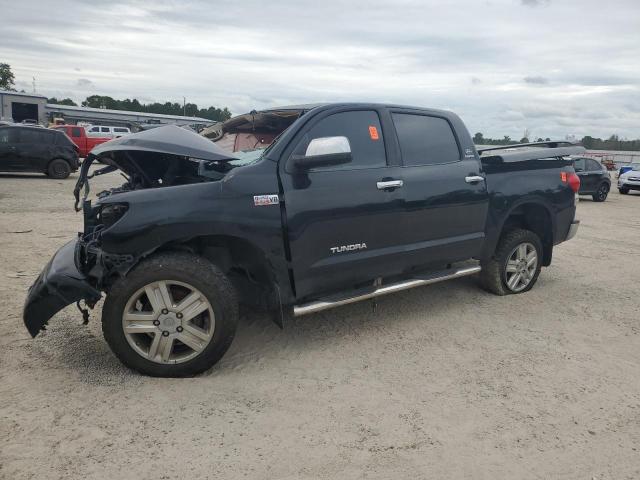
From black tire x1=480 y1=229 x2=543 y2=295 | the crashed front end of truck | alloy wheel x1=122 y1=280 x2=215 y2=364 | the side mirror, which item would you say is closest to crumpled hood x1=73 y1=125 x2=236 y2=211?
the crashed front end of truck

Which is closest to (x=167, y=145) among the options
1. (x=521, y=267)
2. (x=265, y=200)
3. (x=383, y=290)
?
(x=265, y=200)

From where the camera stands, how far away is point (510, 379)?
11.6 ft

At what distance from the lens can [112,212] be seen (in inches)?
130

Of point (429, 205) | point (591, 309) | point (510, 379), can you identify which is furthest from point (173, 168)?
point (591, 309)

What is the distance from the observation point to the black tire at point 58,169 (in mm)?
15930

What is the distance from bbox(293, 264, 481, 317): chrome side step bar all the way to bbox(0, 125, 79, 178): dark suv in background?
14990 mm

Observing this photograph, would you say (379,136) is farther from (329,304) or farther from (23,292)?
(23,292)

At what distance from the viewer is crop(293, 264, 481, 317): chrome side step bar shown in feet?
12.0

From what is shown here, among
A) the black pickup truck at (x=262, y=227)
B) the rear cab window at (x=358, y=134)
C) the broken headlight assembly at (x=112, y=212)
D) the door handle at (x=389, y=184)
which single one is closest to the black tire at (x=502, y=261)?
the black pickup truck at (x=262, y=227)

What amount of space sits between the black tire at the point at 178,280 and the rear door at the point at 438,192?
1685 mm

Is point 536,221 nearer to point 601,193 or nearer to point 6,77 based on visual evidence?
point 601,193

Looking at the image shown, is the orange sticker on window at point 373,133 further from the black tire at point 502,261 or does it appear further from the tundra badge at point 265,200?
the black tire at point 502,261

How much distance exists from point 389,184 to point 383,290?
86cm

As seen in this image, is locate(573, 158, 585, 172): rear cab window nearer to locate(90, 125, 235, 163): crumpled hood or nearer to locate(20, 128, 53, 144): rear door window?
locate(90, 125, 235, 163): crumpled hood
